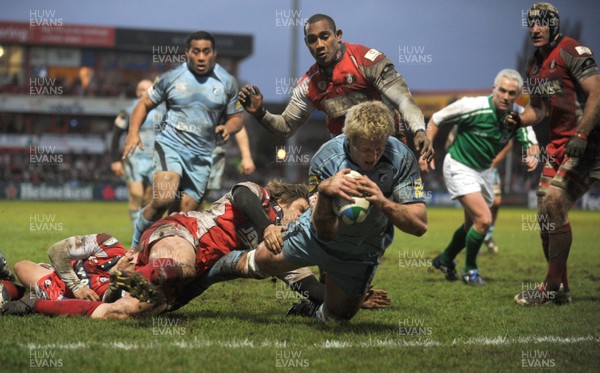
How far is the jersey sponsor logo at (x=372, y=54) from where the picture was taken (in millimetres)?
7723

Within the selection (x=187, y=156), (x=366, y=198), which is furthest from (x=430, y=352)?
(x=187, y=156)

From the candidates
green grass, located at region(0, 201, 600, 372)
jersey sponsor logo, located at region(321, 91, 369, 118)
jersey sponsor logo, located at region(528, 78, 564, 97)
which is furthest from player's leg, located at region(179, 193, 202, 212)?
jersey sponsor logo, located at region(528, 78, 564, 97)

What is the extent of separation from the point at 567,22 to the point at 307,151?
26260 millimetres

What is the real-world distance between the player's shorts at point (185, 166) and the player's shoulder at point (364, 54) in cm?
Result: 292

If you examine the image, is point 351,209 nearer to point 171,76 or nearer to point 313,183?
point 313,183

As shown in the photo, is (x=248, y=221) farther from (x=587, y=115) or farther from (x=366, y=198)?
(x=587, y=115)

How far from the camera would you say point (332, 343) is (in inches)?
225

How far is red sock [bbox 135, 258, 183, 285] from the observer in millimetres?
5965

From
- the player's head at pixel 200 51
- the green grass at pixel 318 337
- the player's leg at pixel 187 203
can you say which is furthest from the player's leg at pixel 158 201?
the player's head at pixel 200 51

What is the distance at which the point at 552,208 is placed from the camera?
322 inches

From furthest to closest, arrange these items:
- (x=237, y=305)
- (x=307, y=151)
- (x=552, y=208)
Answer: (x=307, y=151) → (x=552, y=208) → (x=237, y=305)

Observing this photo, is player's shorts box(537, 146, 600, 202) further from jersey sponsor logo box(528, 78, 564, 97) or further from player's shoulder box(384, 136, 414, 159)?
player's shoulder box(384, 136, 414, 159)

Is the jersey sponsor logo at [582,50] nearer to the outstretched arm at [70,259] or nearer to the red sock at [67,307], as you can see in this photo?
the outstretched arm at [70,259]

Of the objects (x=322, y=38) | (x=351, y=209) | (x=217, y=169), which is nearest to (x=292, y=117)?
(x=322, y=38)
